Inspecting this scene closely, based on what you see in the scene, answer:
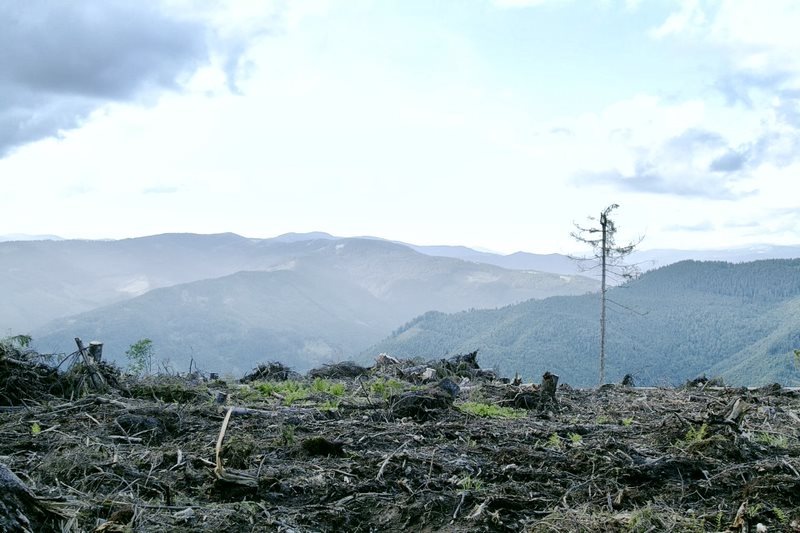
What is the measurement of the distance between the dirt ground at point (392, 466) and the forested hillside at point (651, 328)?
76347 millimetres

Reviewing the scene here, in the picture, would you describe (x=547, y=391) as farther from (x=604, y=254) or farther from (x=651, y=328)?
(x=651, y=328)

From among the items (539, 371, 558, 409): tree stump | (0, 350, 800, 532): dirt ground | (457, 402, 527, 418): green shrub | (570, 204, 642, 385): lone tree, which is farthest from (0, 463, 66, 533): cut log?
(570, 204, 642, 385): lone tree

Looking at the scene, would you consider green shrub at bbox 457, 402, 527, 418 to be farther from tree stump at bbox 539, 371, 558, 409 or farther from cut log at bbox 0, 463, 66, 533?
cut log at bbox 0, 463, 66, 533

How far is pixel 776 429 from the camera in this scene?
904 cm

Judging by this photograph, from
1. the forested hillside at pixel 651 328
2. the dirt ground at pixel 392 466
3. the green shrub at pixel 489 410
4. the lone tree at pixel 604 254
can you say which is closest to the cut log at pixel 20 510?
the dirt ground at pixel 392 466

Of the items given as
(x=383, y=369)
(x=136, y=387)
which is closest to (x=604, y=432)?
(x=136, y=387)

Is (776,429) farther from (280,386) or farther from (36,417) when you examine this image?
(36,417)

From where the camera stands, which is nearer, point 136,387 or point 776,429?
point 776,429

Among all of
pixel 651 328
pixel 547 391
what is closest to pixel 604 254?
pixel 547 391

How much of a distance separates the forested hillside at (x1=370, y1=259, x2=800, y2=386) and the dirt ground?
7635cm

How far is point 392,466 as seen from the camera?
253 inches

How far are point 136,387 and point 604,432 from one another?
24.1 ft

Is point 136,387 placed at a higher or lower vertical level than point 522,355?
higher

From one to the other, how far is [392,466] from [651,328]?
448 feet
